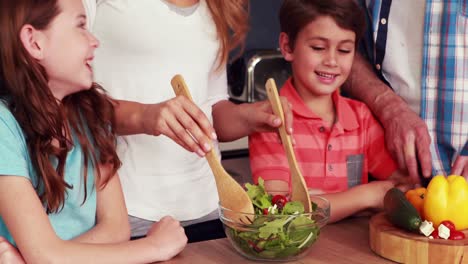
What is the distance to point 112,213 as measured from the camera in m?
1.56

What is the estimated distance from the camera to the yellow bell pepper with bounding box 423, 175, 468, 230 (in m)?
1.41

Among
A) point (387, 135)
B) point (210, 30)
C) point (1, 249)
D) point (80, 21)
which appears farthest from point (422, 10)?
point (1, 249)

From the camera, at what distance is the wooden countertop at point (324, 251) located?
1.39 metres

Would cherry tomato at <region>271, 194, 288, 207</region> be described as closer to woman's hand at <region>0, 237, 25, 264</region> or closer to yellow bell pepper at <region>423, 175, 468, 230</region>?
yellow bell pepper at <region>423, 175, 468, 230</region>

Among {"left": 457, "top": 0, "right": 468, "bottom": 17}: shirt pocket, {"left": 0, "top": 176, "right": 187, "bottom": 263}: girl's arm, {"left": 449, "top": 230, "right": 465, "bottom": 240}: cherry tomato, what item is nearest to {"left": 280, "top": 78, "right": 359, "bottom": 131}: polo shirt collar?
{"left": 457, "top": 0, "right": 468, "bottom": 17}: shirt pocket

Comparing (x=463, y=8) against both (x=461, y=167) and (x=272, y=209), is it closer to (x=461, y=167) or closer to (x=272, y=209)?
(x=461, y=167)

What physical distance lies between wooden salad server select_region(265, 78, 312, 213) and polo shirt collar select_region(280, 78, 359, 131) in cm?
40

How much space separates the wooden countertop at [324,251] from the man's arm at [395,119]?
0.29 meters

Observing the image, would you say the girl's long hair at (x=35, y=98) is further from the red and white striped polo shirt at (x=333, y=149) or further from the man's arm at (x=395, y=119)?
the man's arm at (x=395, y=119)

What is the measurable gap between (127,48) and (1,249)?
537mm

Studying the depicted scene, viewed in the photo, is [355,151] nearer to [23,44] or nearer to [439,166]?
[439,166]

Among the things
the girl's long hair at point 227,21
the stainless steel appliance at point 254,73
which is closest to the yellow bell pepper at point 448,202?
the girl's long hair at point 227,21

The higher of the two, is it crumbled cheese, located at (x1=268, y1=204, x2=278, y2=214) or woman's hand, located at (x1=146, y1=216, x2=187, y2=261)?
crumbled cheese, located at (x1=268, y1=204, x2=278, y2=214)

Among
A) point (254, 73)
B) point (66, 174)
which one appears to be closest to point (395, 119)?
point (66, 174)
